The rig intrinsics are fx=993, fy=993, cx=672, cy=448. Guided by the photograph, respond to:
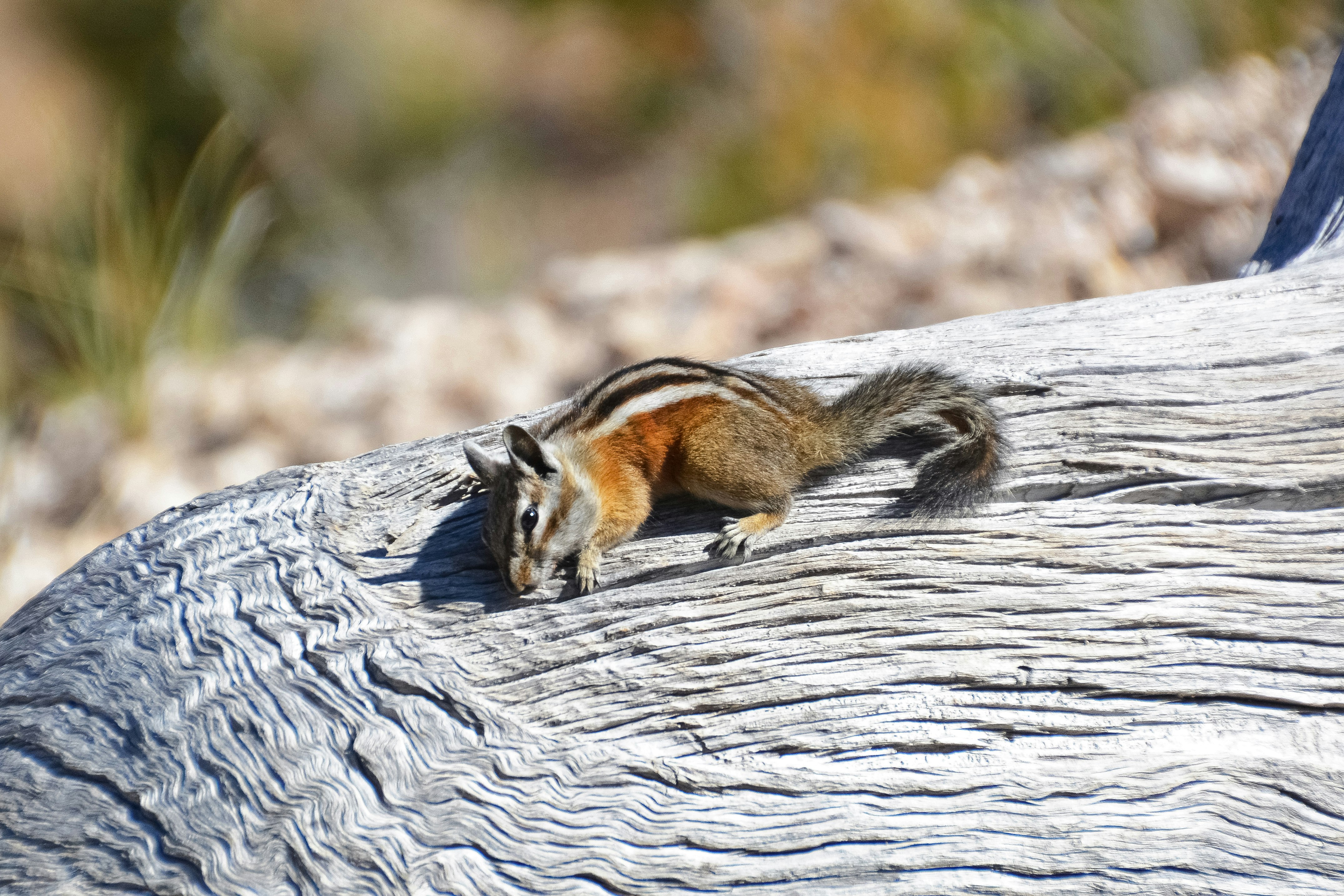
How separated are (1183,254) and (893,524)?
21.4 feet

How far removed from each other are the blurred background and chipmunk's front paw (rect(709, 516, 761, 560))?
173 inches

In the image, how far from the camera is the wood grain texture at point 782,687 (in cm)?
279

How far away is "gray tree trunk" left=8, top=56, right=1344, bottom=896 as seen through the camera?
279cm

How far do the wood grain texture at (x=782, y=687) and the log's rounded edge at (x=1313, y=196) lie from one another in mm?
967

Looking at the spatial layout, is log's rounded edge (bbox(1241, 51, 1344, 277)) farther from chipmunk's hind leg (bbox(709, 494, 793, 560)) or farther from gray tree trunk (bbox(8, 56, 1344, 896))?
chipmunk's hind leg (bbox(709, 494, 793, 560))

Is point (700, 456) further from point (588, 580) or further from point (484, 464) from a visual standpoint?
point (484, 464)

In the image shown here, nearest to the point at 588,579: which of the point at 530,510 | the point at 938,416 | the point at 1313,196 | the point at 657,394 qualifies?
the point at 530,510

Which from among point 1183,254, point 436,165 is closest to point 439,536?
point 436,165

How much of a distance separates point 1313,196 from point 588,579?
12.9 ft

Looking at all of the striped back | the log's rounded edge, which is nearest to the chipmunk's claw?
the striped back

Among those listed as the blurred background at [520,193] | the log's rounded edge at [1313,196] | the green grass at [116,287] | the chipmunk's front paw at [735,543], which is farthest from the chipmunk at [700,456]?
the green grass at [116,287]

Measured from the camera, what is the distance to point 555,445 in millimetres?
3713

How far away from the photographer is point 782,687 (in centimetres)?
305

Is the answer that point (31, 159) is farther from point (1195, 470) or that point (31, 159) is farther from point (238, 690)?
point (1195, 470)
